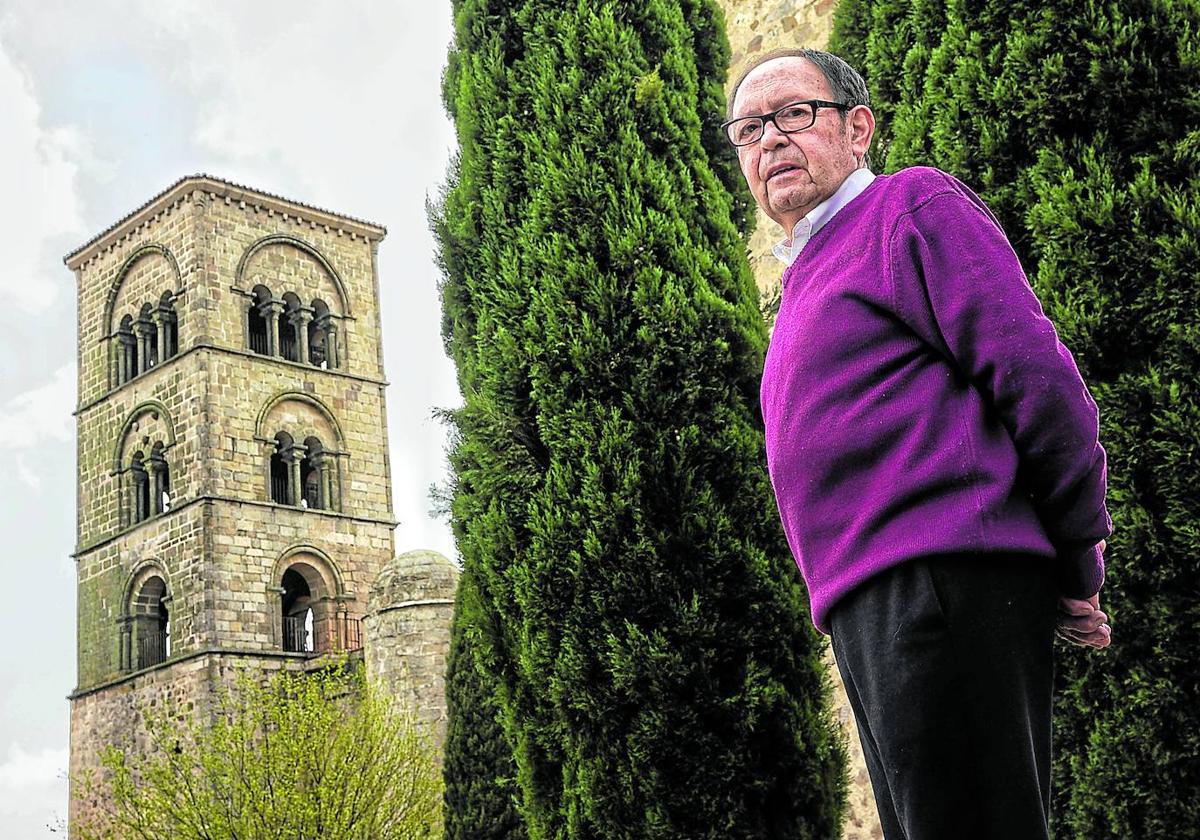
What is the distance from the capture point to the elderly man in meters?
1.84

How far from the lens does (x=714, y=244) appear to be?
227 inches

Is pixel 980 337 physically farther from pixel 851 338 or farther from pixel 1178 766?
pixel 1178 766

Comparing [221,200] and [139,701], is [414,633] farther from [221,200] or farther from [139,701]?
[221,200]

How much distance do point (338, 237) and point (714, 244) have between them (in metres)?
30.2

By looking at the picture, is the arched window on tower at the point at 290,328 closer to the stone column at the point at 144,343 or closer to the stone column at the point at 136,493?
the stone column at the point at 144,343

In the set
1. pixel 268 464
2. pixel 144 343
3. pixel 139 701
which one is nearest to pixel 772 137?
pixel 139 701

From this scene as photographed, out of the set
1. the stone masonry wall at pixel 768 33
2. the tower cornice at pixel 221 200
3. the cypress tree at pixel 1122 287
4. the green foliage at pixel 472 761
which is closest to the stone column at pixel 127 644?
the tower cornice at pixel 221 200

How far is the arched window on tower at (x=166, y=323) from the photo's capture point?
1293 inches

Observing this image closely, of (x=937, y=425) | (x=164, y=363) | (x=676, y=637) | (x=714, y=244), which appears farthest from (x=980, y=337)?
(x=164, y=363)

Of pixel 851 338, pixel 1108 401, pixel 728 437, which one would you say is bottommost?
pixel 851 338

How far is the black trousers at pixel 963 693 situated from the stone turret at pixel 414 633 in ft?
59.1

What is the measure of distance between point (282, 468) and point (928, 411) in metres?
32.3

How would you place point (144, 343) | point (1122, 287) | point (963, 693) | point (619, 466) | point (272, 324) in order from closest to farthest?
point (963, 693), point (1122, 287), point (619, 466), point (272, 324), point (144, 343)

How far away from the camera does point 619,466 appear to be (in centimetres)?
501
